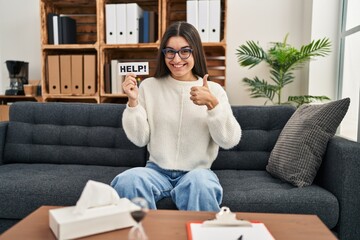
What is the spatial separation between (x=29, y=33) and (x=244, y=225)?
3212mm

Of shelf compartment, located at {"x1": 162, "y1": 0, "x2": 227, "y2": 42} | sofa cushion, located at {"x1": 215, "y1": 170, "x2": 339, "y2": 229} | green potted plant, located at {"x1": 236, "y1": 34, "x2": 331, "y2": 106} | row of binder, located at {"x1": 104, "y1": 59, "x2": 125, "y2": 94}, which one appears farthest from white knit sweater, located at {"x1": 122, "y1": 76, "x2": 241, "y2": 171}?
shelf compartment, located at {"x1": 162, "y1": 0, "x2": 227, "y2": 42}

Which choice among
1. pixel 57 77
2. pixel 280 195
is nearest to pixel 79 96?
pixel 57 77

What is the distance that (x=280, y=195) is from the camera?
1419 millimetres

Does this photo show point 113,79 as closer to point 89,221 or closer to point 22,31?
point 22,31

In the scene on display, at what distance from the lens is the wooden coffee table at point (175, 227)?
32.3 inches

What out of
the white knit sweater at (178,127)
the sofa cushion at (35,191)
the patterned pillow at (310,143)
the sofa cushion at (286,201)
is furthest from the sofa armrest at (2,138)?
the patterned pillow at (310,143)

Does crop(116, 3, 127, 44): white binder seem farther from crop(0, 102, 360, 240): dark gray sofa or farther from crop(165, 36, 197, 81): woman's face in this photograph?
crop(165, 36, 197, 81): woman's face

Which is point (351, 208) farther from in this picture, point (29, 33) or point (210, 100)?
point (29, 33)

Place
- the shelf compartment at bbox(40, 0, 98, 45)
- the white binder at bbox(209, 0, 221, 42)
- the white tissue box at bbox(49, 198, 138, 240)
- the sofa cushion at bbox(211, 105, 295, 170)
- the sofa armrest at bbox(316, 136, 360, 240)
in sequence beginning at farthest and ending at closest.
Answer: the shelf compartment at bbox(40, 0, 98, 45), the white binder at bbox(209, 0, 221, 42), the sofa cushion at bbox(211, 105, 295, 170), the sofa armrest at bbox(316, 136, 360, 240), the white tissue box at bbox(49, 198, 138, 240)

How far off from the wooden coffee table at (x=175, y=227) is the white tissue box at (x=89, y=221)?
0.02 meters

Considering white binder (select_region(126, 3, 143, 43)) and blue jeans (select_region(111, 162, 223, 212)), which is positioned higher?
white binder (select_region(126, 3, 143, 43))

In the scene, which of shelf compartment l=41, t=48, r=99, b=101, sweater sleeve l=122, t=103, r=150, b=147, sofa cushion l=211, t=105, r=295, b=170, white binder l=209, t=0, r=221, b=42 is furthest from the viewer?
shelf compartment l=41, t=48, r=99, b=101

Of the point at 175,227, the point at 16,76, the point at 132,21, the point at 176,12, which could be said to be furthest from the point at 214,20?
the point at 175,227

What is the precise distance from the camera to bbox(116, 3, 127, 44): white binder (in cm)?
279
